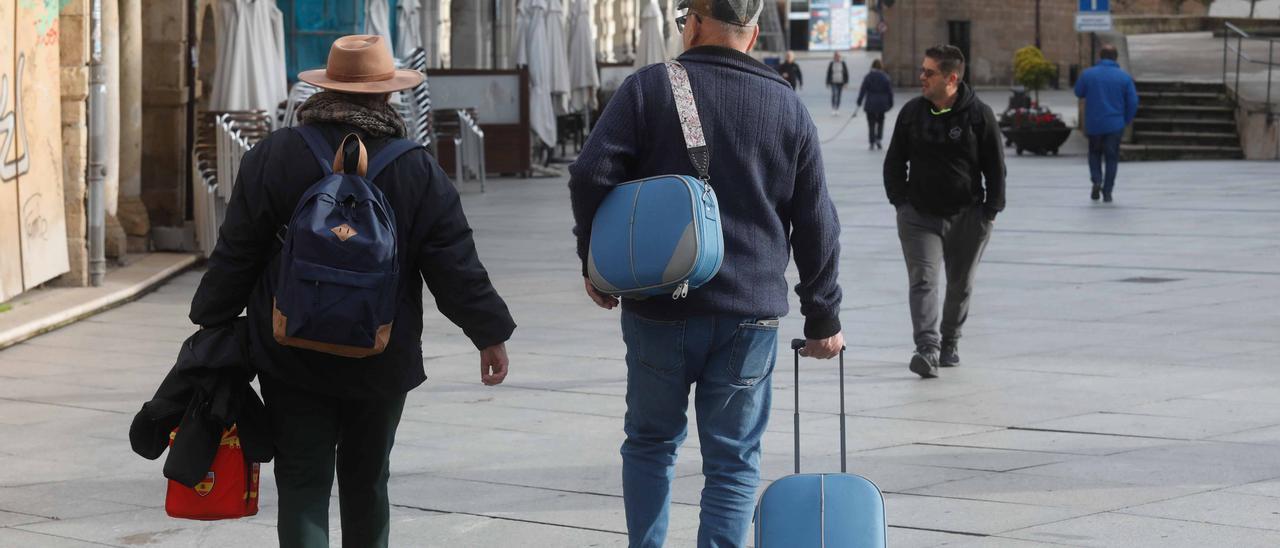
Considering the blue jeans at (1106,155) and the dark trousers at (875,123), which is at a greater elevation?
the blue jeans at (1106,155)

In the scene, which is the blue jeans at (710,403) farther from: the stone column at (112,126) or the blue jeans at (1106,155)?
the blue jeans at (1106,155)

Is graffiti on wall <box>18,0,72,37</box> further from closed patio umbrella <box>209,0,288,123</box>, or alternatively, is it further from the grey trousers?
the grey trousers

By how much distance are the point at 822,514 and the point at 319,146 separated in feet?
4.70

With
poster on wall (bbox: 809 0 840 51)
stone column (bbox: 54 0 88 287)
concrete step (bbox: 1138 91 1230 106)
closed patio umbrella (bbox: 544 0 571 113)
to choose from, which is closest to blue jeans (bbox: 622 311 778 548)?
stone column (bbox: 54 0 88 287)

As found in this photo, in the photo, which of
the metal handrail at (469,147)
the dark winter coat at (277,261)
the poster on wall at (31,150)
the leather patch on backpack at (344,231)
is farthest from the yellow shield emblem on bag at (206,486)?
the metal handrail at (469,147)

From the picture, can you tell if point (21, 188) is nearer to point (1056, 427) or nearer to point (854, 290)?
point (854, 290)

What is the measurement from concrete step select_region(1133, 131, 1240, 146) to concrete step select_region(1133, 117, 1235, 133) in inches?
6.4

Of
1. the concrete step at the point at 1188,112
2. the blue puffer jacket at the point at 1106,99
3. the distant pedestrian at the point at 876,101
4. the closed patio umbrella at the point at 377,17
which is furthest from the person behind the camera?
the distant pedestrian at the point at 876,101

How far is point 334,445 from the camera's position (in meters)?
4.44

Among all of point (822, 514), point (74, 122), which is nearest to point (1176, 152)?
point (74, 122)

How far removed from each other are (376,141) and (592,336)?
6350mm

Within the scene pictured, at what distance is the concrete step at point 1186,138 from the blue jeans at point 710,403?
26496 mm

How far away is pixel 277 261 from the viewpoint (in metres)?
4.36

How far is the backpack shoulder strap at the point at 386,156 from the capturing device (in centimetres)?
431
